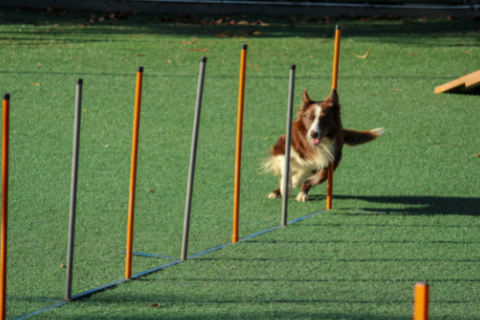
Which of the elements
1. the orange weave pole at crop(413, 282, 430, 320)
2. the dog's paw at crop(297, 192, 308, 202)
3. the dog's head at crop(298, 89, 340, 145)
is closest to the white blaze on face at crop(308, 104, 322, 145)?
Result: the dog's head at crop(298, 89, 340, 145)

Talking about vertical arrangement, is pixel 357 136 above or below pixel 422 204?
above

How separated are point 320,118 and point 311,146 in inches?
10.2

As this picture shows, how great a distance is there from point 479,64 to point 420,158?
4.40 meters

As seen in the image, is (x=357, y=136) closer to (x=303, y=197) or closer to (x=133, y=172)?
(x=303, y=197)

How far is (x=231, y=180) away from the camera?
571cm

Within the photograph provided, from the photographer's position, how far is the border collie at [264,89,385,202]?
5.06m

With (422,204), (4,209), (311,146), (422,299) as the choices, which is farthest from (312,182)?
(422,299)

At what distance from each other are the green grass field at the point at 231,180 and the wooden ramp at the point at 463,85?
0.14 m

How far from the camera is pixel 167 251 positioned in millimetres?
4184

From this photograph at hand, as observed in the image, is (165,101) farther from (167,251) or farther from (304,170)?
(167,251)

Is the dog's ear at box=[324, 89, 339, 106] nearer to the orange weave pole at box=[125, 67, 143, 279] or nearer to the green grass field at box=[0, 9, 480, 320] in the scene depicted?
the green grass field at box=[0, 9, 480, 320]

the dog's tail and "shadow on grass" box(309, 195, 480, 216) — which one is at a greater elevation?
the dog's tail

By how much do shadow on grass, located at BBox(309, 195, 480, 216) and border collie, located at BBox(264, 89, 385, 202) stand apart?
11.4 inches

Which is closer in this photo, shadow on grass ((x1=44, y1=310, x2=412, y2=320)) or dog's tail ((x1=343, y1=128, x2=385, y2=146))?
shadow on grass ((x1=44, y1=310, x2=412, y2=320))
